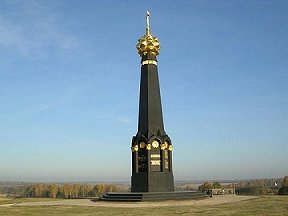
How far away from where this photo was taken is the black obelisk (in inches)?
1074

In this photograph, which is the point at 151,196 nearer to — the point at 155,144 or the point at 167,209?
the point at 155,144

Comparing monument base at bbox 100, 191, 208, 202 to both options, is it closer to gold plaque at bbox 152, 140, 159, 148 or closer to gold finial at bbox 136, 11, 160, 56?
gold plaque at bbox 152, 140, 159, 148

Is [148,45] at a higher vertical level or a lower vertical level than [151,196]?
higher

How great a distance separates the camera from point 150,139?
27.6m

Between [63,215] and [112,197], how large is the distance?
30.3ft

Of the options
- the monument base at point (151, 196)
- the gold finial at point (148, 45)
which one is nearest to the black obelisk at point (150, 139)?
the gold finial at point (148, 45)

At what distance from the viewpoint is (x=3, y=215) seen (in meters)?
17.2

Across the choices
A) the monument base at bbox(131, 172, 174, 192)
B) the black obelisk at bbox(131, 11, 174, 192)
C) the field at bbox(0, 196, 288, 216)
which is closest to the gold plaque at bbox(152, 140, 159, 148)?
the black obelisk at bbox(131, 11, 174, 192)

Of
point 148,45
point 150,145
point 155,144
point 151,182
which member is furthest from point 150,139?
point 148,45

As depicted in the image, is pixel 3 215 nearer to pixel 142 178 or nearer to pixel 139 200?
pixel 139 200

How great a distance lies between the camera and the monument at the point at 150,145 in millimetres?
26859

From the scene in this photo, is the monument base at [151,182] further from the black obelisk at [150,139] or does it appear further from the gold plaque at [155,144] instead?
the gold plaque at [155,144]

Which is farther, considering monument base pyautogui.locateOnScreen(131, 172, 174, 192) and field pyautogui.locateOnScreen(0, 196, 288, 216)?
monument base pyautogui.locateOnScreen(131, 172, 174, 192)

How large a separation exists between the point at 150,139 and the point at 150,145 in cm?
50
